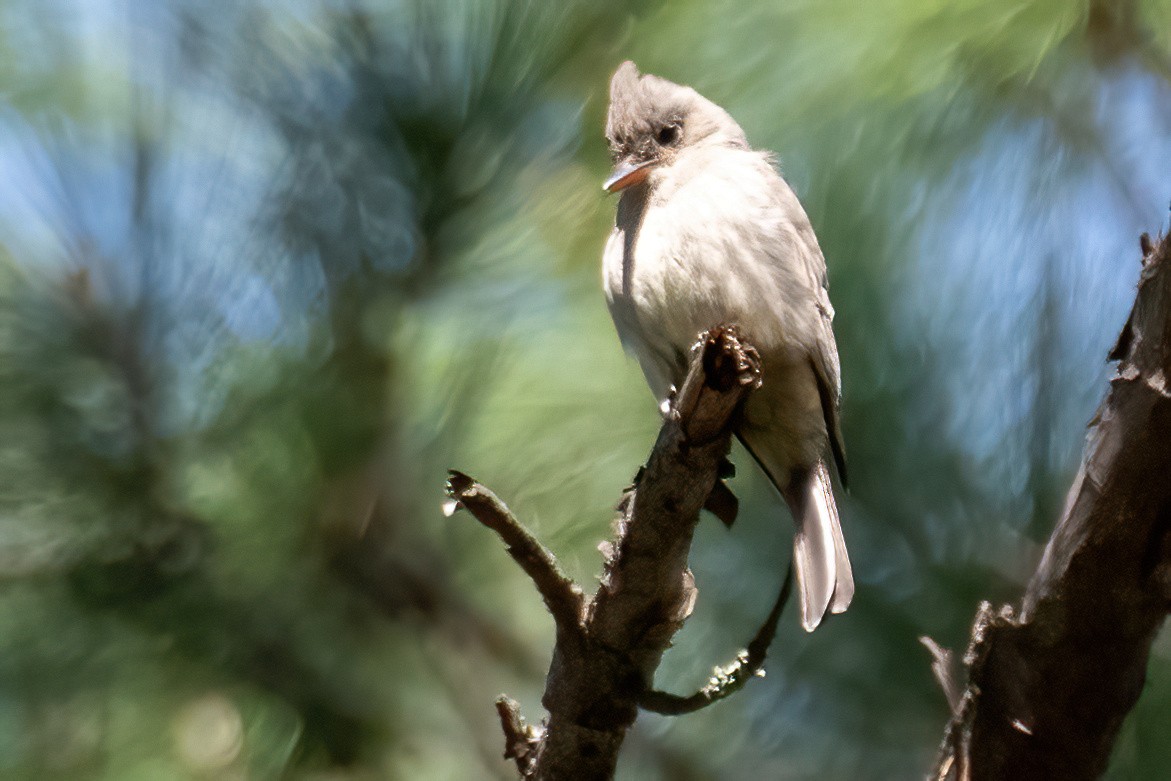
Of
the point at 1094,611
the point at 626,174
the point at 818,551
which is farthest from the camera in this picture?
the point at 626,174

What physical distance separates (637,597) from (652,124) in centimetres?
113

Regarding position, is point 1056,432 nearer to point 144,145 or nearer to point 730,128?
point 730,128

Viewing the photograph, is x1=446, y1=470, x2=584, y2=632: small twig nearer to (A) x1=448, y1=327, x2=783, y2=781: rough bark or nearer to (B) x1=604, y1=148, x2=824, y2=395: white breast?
(A) x1=448, y1=327, x2=783, y2=781: rough bark

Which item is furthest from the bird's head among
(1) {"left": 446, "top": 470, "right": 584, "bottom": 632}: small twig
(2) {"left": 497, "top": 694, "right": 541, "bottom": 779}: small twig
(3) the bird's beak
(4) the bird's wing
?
(2) {"left": 497, "top": 694, "right": 541, "bottom": 779}: small twig

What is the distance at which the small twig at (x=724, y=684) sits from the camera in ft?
6.70

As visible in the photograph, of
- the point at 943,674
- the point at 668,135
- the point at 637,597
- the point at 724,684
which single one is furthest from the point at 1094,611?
the point at 668,135

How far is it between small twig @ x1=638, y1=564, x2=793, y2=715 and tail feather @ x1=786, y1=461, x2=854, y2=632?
159 mm

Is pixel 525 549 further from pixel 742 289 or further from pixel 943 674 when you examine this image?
pixel 742 289

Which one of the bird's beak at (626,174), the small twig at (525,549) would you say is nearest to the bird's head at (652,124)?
the bird's beak at (626,174)

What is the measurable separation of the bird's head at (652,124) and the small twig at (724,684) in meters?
1.00

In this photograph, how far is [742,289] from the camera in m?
2.52

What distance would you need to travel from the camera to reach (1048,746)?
1947 millimetres

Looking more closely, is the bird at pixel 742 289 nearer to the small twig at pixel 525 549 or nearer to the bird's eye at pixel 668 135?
the bird's eye at pixel 668 135

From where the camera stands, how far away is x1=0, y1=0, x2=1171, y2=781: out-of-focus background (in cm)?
236
